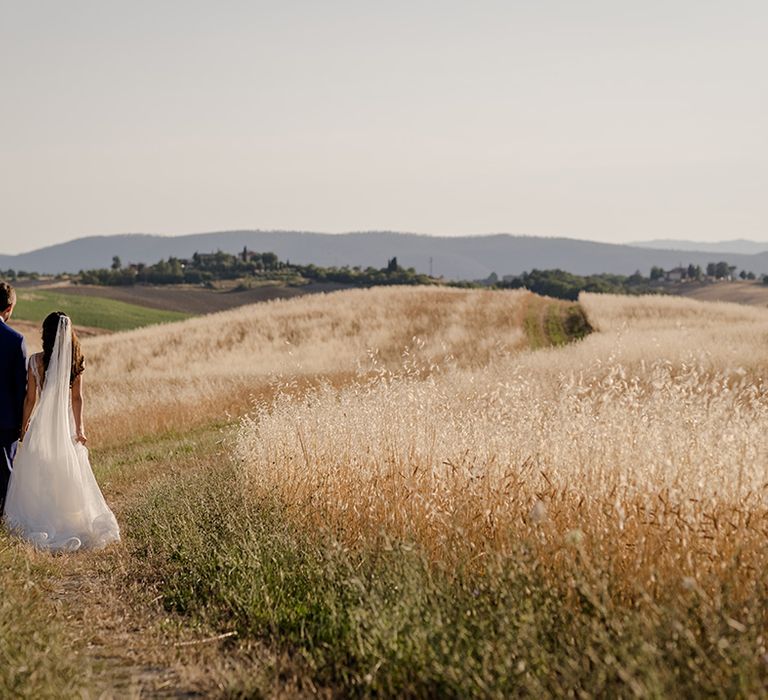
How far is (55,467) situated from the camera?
32.2ft

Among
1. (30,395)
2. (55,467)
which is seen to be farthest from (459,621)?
(30,395)

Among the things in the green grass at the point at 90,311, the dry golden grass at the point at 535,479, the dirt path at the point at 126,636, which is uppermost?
the dry golden grass at the point at 535,479

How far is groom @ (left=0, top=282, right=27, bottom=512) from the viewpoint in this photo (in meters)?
9.95

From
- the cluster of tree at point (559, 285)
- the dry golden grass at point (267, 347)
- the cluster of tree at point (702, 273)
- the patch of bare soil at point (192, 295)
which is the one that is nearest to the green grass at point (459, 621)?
the dry golden grass at point (267, 347)

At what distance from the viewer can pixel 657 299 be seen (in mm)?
53312

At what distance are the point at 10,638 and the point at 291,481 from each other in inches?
167

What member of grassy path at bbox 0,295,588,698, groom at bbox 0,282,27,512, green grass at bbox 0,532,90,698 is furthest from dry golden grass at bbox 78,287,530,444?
green grass at bbox 0,532,90,698

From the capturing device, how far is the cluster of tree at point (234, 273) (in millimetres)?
118000

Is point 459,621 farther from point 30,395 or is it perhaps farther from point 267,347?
point 267,347

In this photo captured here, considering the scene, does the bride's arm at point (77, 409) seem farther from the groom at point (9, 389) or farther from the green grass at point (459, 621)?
the green grass at point (459, 621)

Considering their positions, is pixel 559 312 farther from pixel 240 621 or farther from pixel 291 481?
pixel 240 621

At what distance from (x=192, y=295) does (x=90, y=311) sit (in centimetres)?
2366

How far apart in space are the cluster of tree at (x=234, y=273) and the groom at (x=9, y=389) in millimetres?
99891

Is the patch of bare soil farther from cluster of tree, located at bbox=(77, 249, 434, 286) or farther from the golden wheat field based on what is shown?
the golden wheat field
